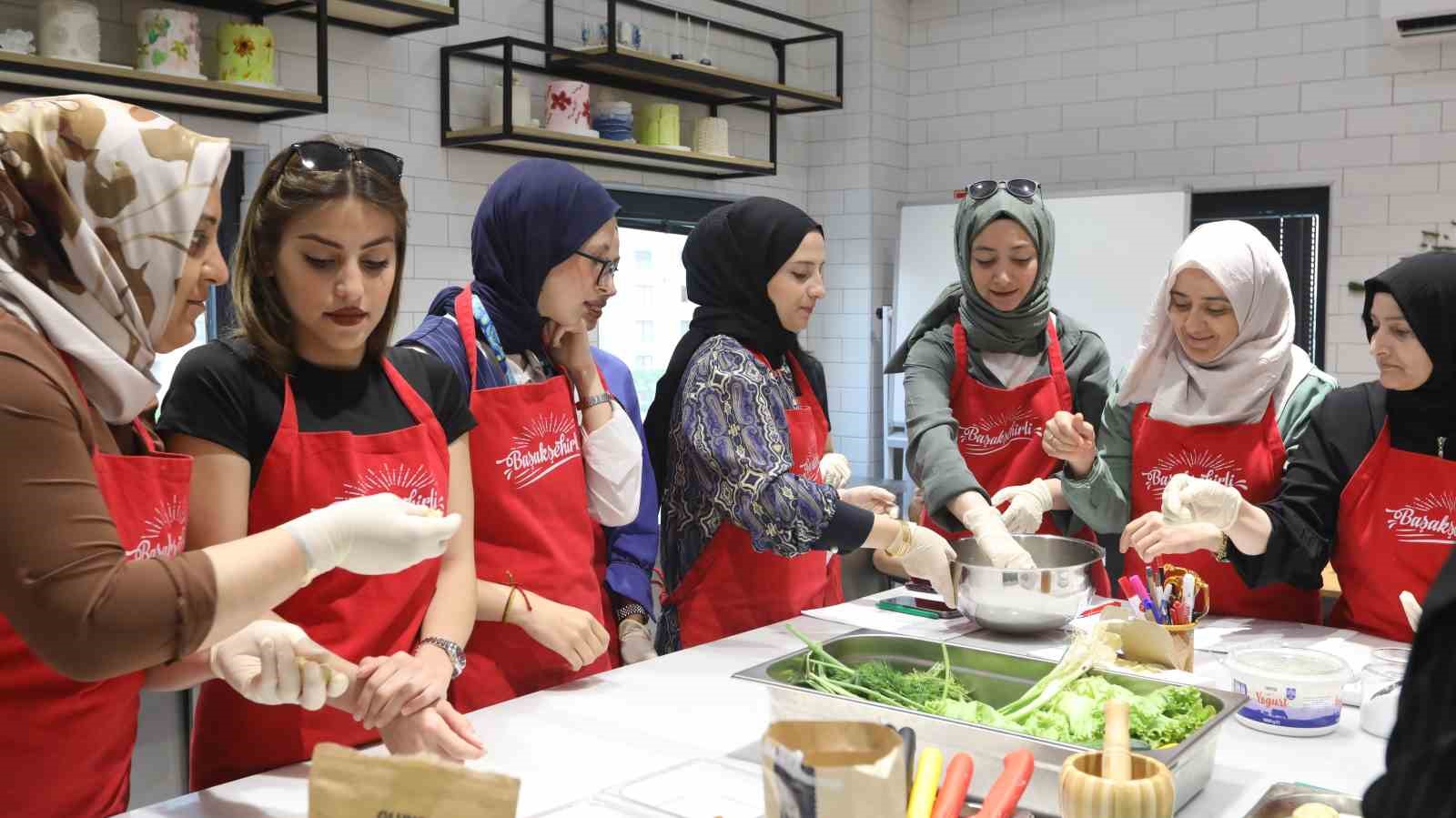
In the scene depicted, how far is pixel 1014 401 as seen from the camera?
2762 mm

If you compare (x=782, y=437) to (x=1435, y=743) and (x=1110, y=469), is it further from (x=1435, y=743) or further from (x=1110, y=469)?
(x=1435, y=743)

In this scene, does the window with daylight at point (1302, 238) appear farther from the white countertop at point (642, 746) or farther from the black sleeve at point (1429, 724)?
the black sleeve at point (1429, 724)

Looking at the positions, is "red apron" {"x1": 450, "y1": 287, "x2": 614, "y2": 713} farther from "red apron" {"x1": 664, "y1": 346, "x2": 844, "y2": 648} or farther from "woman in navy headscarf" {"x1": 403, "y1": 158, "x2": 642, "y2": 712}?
"red apron" {"x1": 664, "y1": 346, "x2": 844, "y2": 648}

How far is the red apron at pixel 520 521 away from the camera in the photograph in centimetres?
197

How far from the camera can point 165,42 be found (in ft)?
10.7

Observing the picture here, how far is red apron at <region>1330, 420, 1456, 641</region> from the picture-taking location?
2127mm

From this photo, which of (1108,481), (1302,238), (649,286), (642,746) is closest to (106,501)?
(642,746)

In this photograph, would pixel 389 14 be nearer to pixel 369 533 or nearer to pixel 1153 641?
pixel 369 533

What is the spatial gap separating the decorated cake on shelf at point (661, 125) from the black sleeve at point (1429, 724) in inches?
175

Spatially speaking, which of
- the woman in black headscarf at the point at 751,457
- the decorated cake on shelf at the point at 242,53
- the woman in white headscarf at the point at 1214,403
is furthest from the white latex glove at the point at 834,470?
the decorated cake on shelf at the point at 242,53

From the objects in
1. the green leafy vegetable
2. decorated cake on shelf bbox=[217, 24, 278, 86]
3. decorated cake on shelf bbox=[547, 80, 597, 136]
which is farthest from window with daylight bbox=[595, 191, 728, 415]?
the green leafy vegetable

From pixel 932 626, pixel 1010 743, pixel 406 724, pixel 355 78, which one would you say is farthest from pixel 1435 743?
pixel 355 78

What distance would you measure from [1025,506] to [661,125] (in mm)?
2978

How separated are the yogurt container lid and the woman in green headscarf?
3.09ft
